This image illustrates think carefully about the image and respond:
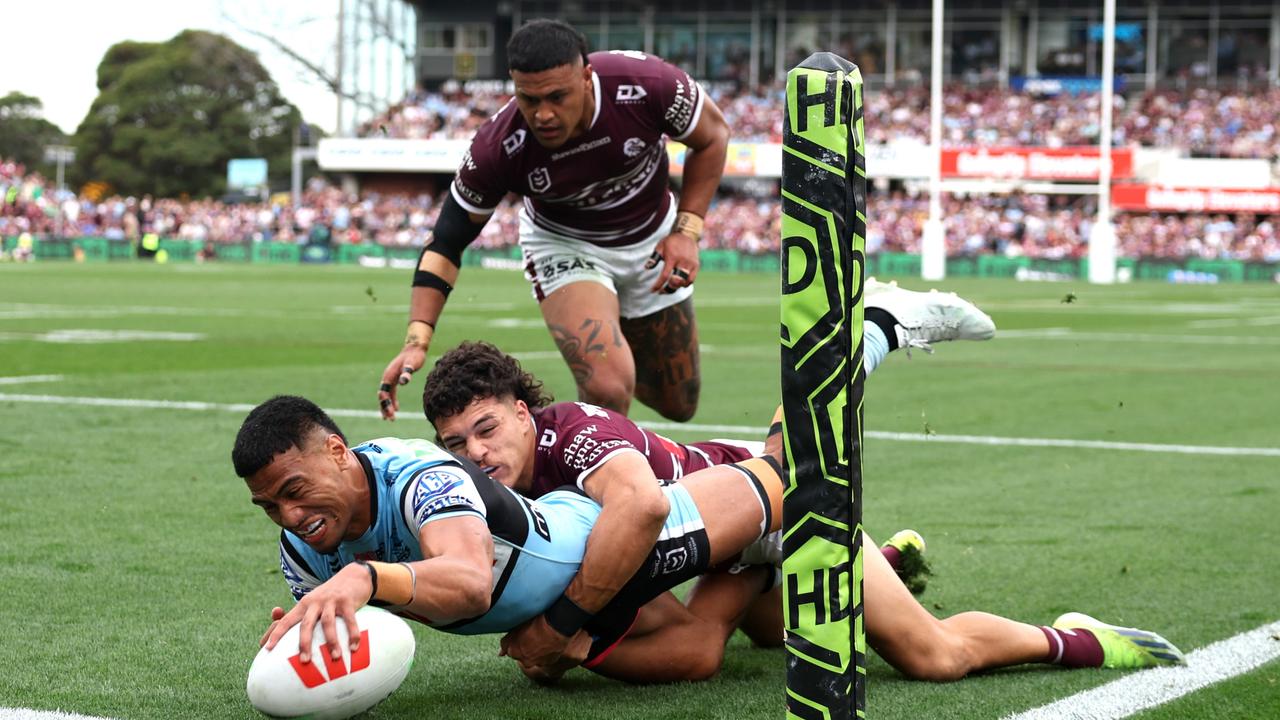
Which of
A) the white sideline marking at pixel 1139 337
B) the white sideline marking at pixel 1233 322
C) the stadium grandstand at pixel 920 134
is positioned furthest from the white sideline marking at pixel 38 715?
the stadium grandstand at pixel 920 134

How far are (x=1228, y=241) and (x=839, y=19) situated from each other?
20964 millimetres

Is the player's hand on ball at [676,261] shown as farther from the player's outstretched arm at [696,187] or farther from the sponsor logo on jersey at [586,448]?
the sponsor logo on jersey at [586,448]

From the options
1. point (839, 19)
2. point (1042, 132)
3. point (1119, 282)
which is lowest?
point (1119, 282)

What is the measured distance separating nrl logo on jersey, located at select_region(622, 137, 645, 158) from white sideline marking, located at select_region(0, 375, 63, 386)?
758 centimetres

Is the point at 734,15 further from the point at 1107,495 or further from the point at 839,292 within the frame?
the point at 839,292

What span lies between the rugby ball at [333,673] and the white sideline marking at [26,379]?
10219 millimetres

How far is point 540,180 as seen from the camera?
742cm

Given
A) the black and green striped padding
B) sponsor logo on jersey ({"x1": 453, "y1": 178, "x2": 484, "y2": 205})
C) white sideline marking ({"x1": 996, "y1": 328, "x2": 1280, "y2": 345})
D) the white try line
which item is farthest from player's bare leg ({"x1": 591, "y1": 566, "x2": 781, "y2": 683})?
white sideline marking ({"x1": 996, "y1": 328, "x2": 1280, "y2": 345})

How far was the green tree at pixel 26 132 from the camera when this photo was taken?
101 metres

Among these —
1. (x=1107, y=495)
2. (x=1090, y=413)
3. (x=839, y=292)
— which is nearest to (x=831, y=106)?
(x=839, y=292)

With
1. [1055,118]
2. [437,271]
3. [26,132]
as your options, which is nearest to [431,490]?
[437,271]

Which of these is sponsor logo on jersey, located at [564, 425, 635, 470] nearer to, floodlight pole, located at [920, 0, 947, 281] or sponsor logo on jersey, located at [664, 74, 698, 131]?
sponsor logo on jersey, located at [664, 74, 698, 131]

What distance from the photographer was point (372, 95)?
78188 millimetres

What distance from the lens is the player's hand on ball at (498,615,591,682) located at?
436 centimetres
